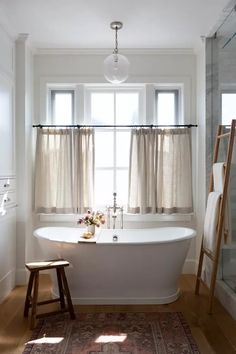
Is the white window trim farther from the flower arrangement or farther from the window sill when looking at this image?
the flower arrangement

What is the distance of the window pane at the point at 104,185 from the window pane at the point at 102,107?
2.18 ft

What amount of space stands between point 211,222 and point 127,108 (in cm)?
185

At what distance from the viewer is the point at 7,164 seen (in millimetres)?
3414

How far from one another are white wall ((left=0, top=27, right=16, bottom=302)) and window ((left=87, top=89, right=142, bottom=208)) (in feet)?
3.39

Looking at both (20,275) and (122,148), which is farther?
(122,148)

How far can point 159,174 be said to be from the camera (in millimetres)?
3953

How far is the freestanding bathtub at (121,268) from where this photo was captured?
3.02 m

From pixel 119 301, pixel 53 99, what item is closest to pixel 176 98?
pixel 53 99

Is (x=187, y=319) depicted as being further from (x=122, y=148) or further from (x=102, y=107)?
(x=102, y=107)

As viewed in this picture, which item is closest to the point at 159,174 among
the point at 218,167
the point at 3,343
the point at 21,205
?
the point at 218,167

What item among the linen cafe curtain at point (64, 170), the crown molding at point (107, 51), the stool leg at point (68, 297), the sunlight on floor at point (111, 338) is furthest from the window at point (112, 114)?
the sunlight on floor at point (111, 338)

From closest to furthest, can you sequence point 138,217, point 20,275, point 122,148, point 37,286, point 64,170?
point 37,286, point 20,275, point 64,170, point 138,217, point 122,148

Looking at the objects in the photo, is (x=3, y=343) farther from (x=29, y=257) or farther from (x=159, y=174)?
(x=159, y=174)

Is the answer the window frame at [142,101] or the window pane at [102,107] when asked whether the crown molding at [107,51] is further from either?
the window pane at [102,107]
